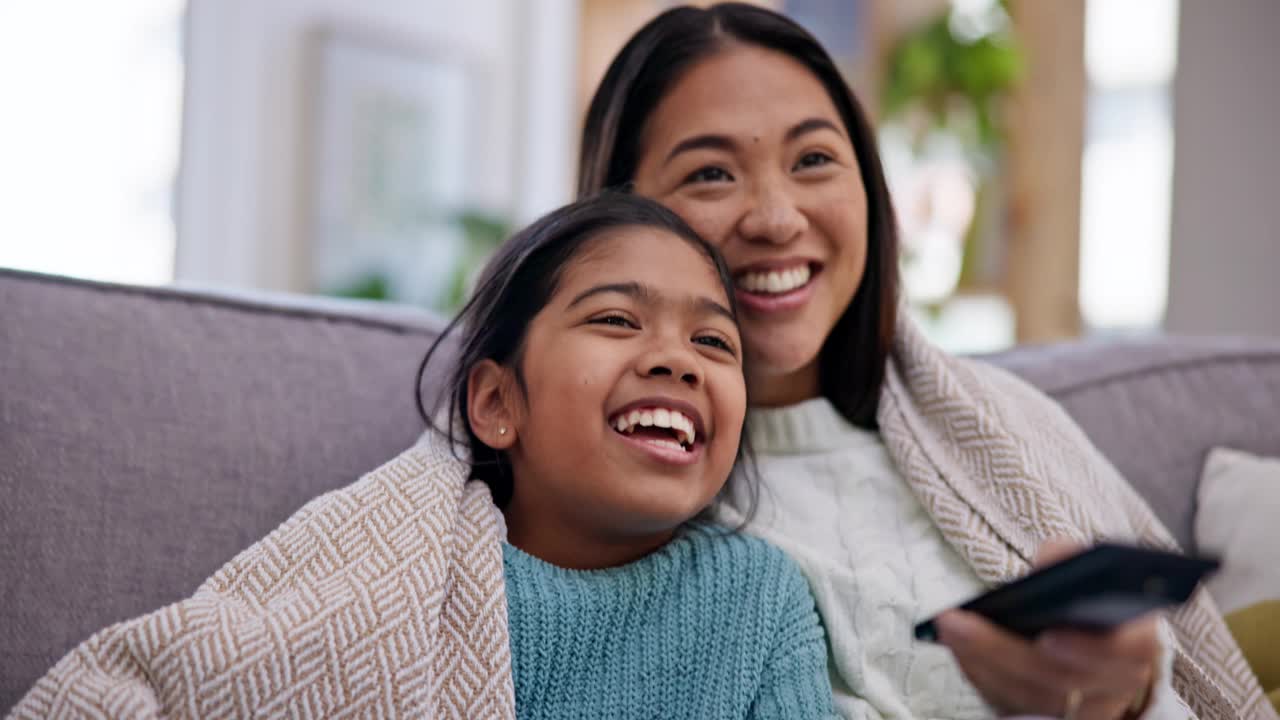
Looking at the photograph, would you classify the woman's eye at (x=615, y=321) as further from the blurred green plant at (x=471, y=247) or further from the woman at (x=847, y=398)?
the blurred green plant at (x=471, y=247)

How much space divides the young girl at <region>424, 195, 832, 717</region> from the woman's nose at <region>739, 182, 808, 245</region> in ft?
0.43

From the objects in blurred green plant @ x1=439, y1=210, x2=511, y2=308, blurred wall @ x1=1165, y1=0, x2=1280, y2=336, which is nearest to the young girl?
blurred wall @ x1=1165, y1=0, x2=1280, y2=336

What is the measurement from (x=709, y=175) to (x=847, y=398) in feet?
1.20

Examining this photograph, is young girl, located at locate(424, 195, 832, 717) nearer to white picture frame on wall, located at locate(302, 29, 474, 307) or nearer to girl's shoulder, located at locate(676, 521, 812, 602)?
girl's shoulder, located at locate(676, 521, 812, 602)

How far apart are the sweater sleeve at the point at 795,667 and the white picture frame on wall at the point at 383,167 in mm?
3415

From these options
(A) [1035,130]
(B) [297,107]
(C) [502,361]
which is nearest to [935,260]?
(A) [1035,130]

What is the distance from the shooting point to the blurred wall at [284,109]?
4.12 m

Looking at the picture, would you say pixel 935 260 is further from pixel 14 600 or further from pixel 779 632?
pixel 14 600

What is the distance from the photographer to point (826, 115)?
1.46 m

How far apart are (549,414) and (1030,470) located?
2.00ft

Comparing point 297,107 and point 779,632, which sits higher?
point 297,107

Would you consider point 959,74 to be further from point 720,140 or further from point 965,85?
point 720,140

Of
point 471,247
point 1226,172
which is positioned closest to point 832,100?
point 1226,172

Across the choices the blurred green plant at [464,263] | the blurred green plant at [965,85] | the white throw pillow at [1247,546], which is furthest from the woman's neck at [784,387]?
the blurred green plant at [464,263]
